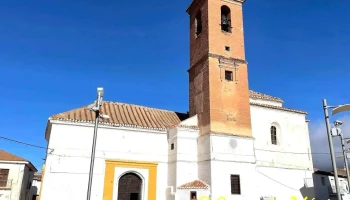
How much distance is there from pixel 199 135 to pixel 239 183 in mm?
3919

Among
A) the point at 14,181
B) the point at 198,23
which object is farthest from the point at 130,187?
the point at 14,181

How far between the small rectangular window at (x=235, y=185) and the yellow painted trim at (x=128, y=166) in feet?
16.1

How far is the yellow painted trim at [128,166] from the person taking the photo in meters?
18.0

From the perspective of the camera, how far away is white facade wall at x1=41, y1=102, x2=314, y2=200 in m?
17.5

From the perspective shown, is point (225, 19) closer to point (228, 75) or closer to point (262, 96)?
point (228, 75)

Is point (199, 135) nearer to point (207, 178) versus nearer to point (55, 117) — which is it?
point (207, 178)

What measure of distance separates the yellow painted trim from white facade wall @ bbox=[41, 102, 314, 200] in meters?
0.27

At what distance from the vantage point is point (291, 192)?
2045cm

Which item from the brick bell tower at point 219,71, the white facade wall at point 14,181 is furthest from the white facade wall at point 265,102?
the white facade wall at point 14,181

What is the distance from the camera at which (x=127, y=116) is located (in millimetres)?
21203

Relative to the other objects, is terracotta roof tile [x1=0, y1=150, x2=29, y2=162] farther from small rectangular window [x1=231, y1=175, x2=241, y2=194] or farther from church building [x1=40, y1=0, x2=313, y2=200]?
small rectangular window [x1=231, y1=175, x2=241, y2=194]

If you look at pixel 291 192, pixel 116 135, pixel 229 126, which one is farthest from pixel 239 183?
pixel 116 135

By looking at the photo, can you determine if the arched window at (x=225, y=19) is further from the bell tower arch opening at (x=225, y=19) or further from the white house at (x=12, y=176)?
the white house at (x=12, y=176)

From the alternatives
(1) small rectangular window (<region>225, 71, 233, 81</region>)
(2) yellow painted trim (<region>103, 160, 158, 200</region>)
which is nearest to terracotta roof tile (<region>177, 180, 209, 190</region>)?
(2) yellow painted trim (<region>103, 160, 158, 200</region>)
